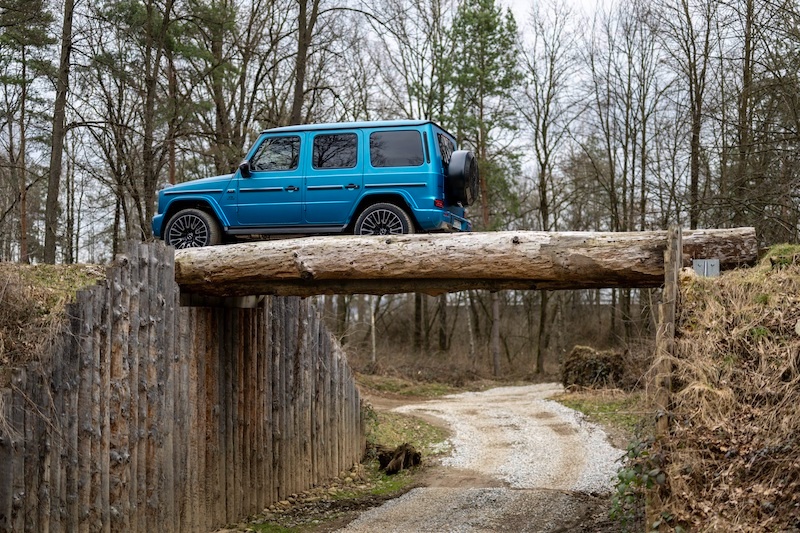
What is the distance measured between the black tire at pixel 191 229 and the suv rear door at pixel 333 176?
4.43ft

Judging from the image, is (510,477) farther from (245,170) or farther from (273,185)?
(245,170)

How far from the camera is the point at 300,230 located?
33.5 ft

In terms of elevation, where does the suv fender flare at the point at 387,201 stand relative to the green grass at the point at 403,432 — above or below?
above

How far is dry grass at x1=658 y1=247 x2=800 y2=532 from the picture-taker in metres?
5.48

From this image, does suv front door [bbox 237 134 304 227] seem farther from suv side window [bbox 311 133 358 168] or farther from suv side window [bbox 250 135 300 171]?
suv side window [bbox 311 133 358 168]

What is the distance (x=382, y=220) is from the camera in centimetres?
983

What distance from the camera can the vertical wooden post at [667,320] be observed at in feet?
21.1

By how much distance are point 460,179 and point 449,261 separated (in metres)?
2.72

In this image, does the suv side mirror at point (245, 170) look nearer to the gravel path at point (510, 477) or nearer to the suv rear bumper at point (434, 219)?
the suv rear bumper at point (434, 219)

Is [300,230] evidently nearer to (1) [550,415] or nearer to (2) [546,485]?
(2) [546,485]

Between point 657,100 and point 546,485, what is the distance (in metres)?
19.3

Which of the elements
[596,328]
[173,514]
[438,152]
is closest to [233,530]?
[173,514]

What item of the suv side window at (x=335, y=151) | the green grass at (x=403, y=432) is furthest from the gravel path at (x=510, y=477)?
the suv side window at (x=335, y=151)

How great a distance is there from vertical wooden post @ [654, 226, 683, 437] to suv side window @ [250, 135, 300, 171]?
5512 mm
